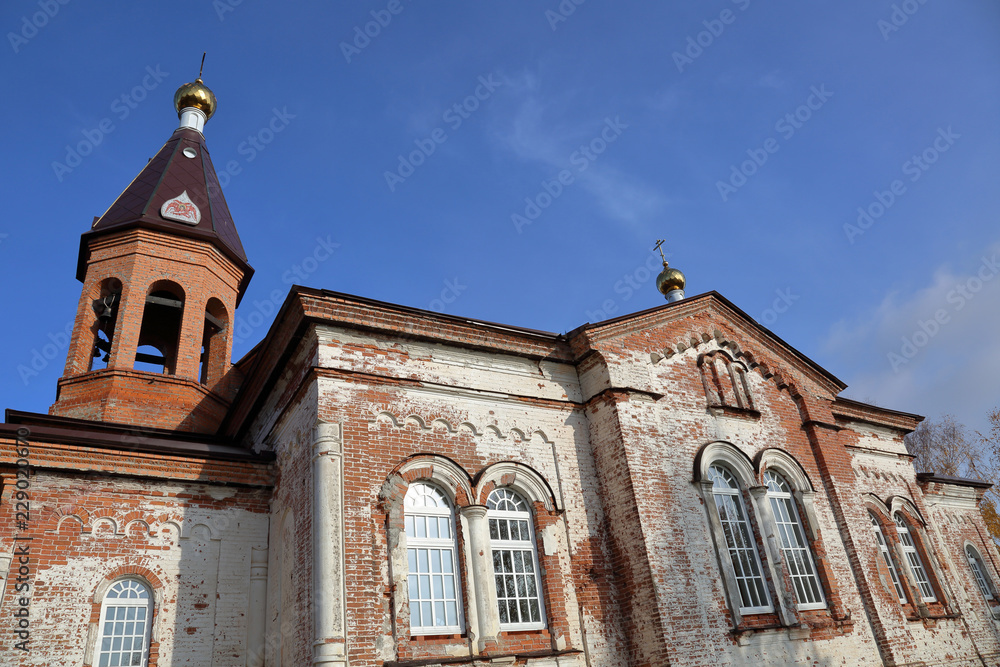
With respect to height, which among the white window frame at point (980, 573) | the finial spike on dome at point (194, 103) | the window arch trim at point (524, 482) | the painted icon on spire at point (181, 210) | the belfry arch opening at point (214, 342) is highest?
the finial spike on dome at point (194, 103)

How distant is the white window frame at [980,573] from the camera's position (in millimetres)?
16422

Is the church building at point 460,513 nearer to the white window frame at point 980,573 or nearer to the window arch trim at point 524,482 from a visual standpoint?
the window arch trim at point 524,482

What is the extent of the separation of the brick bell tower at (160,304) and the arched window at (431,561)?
23.1 feet

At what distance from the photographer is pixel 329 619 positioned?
7.29 m

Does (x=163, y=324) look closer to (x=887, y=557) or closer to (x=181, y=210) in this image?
(x=181, y=210)

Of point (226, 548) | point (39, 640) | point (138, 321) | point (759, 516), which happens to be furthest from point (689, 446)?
point (138, 321)

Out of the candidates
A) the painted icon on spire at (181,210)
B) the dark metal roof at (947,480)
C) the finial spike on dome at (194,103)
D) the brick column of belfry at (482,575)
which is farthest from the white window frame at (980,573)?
the finial spike on dome at (194,103)

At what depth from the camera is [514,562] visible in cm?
895

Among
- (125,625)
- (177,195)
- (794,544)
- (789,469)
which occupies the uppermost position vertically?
(177,195)

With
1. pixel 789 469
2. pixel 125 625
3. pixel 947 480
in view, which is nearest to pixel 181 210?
pixel 125 625

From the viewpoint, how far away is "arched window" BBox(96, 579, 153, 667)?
8414 millimetres

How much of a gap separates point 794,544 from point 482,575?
591 cm

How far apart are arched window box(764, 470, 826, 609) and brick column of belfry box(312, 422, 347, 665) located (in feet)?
23.7

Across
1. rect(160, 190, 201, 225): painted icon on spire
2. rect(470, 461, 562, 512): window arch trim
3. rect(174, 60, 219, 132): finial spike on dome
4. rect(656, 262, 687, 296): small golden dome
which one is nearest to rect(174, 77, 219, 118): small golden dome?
rect(174, 60, 219, 132): finial spike on dome
